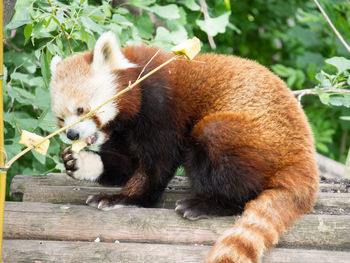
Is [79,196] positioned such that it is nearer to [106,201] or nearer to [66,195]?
[66,195]

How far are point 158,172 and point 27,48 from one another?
1907 mm

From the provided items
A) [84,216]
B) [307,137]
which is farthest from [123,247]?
[307,137]

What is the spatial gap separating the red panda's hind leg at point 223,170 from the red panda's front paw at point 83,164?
649 millimetres

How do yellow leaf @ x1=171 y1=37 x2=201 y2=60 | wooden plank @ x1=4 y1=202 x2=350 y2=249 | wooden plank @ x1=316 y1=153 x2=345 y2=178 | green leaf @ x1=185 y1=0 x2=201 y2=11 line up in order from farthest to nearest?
wooden plank @ x1=316 y1=153 x2=345 y2=178 < green leaf @ x1=185 y1=0 x2=201 y2=11 < wooden plank @ x1=4 y1=202 x2=350 y2=249 < yellow leaf @ x1=171 y1=37 x2=201 y2=60

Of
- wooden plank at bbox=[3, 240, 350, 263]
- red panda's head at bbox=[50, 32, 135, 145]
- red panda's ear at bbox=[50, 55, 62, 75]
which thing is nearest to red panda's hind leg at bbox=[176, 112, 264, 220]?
wooden plank at bbox=[3, 240, 350, 263]

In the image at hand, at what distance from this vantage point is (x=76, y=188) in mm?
2799

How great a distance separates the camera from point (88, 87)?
2.42m

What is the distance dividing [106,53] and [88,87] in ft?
0.70

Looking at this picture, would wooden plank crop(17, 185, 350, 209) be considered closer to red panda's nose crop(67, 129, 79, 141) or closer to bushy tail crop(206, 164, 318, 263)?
bushy tail crop(206, 164, 318, 263)

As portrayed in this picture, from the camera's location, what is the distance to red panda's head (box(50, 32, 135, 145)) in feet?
7.82

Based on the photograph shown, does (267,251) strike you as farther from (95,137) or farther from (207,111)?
(95,137)

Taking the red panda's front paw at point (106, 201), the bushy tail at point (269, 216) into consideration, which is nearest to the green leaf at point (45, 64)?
the red panda's front paw at point (106, 201)

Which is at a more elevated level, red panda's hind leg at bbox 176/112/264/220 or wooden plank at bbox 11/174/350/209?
red panda's hind leg at bbox 176/112/264/220

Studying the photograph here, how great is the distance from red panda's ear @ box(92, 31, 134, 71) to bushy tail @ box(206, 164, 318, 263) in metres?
0.98
